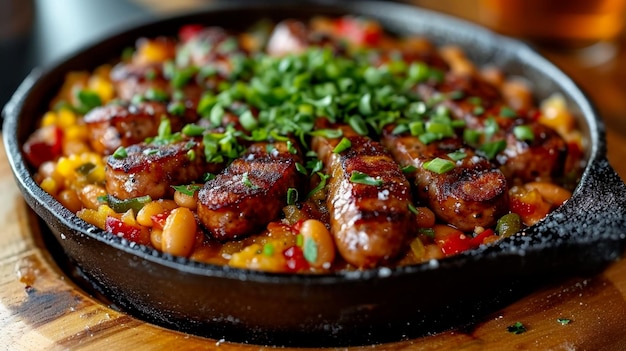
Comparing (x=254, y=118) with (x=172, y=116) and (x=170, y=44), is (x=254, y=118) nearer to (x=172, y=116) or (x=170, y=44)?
(x=172, y=116)

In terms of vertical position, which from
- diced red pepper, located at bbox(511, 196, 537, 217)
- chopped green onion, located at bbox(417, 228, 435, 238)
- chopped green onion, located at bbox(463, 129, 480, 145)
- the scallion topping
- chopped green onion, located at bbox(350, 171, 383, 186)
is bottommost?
diced red pepper, located at bbox(511, 196, 537, 217)

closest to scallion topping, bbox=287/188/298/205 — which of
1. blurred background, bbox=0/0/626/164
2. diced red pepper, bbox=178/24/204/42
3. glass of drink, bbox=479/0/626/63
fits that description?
diced red pepper, bbox=178/24/204/42

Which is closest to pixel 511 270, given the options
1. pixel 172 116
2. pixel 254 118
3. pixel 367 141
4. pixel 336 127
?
pixel 367 141

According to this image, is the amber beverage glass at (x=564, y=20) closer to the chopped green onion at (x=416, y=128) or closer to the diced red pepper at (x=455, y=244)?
the chopped green onion at (x=416, y=128)

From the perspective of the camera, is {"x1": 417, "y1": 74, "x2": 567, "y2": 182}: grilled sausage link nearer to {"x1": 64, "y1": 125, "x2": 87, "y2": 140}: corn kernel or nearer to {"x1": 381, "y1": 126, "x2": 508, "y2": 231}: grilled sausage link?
{"x1": 381, "y1": 126, "x2": 508, "y2": 231}: grilled sausage link

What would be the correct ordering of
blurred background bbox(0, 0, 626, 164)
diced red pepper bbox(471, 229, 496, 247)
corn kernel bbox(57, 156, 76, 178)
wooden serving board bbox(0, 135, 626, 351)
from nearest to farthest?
wooden serving board bbox(0, 135, 626, 351)
diced red pepper bbox(471, 229, 496, 247)
corn kernel bbox(57, 156, 76, 178)
blurred background bbox(0, 0, 626, 164)

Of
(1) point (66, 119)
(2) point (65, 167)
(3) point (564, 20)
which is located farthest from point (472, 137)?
(3) point (564, 20)
